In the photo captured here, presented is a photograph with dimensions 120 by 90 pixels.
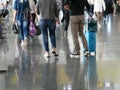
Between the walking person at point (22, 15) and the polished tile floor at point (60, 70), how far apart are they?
0.60m

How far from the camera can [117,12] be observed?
33.8 metres

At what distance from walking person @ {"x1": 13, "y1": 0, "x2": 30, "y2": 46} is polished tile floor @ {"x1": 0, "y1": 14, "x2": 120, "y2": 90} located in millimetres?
604

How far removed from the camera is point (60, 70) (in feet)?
31.7

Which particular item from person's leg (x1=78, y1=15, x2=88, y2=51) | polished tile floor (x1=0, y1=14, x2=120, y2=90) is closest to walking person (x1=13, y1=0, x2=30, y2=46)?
polished tile floor (x1=0, y1=14, x2=120, y2=90)

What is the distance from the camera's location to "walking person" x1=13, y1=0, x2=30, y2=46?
1353 centimetres

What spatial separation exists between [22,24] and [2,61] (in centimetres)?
410

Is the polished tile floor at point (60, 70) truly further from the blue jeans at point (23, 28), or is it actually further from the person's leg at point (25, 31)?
the blue jeans at point (23, 28)

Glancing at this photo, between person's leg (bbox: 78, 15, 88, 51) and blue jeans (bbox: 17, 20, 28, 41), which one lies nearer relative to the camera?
person's leg (bbox: 78, 15, 88, 51)

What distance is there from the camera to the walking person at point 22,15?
13531 millimetres

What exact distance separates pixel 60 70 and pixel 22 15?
15.0 feet

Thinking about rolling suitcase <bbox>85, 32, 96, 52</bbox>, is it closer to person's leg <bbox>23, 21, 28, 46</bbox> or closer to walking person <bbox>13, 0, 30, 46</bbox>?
walking person <bbox>13, 0, 30, 46</bbox>

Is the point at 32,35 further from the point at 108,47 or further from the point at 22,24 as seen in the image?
the point at 108,47

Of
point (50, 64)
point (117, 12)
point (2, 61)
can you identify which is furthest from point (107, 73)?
point (117, 12)

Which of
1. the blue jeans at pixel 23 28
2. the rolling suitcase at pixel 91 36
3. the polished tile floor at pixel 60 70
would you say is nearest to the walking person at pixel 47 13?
the polished tile floor at pixel 60 70
